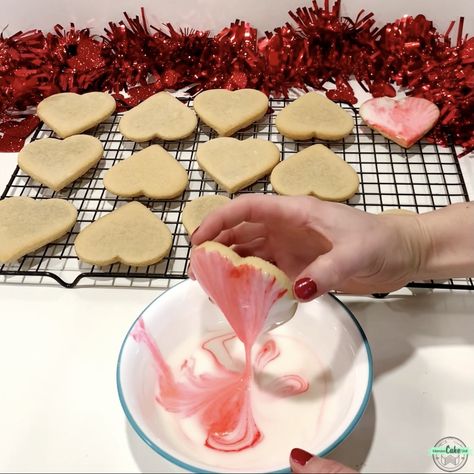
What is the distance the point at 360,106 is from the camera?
1387mm

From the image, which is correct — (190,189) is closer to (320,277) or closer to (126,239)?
(126,239)

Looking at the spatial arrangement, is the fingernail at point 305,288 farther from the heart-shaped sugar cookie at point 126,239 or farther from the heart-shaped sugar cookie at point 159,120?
the heart-shaped sugar cookie at point 159,120

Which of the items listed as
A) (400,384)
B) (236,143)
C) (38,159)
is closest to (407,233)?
(400,384)

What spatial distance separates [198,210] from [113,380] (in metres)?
0.38

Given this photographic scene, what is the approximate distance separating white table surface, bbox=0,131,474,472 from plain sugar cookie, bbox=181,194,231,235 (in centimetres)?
15

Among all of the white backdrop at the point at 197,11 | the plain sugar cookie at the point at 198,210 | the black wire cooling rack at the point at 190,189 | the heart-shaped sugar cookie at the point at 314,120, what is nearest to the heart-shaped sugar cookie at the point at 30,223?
the black wire cooling rack at the point at 190,189

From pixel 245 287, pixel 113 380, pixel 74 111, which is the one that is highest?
pixel 245 287

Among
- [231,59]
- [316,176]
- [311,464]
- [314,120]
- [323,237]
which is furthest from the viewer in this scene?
[231,59]

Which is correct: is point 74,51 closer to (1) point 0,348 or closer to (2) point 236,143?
(2) point 236,143

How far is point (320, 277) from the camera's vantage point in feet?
2.41

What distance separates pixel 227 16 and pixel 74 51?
1.39ft

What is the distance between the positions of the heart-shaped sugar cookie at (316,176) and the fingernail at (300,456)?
60 centimetres

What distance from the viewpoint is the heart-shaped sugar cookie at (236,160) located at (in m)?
1.21

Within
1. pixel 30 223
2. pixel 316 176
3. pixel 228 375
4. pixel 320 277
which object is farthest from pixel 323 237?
pixel 30 223
